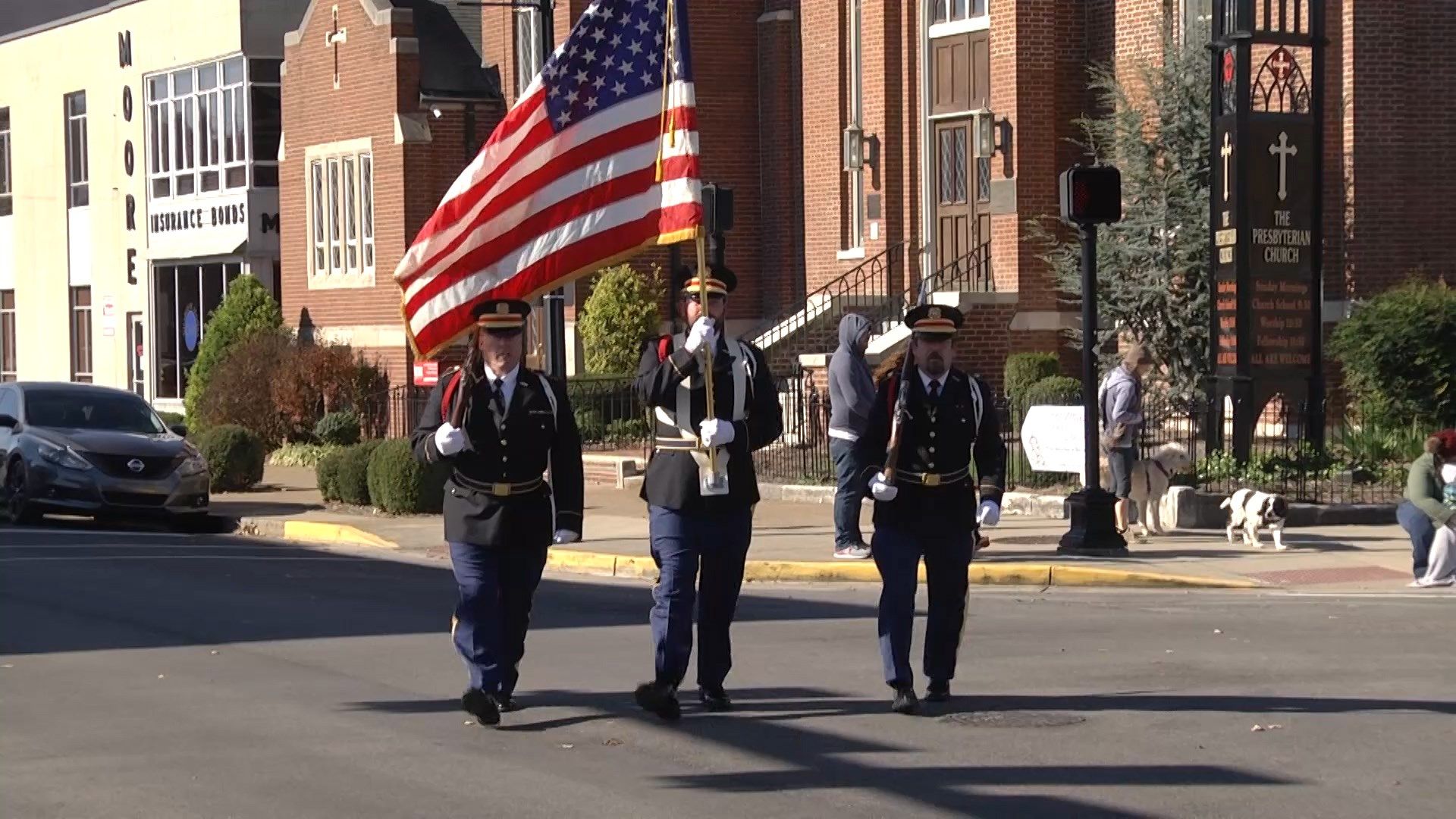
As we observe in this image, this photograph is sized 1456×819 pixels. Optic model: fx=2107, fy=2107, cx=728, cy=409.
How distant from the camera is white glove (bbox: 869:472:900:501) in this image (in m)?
9.73

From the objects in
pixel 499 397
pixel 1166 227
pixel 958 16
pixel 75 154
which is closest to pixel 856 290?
pixel 958 16

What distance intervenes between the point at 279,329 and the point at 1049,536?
2107 cm

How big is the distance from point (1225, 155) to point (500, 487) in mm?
12533

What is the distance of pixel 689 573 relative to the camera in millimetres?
9633

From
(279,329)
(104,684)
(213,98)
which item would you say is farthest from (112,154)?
(104,684)

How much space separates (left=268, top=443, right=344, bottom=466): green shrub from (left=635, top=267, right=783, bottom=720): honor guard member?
70.0 ft

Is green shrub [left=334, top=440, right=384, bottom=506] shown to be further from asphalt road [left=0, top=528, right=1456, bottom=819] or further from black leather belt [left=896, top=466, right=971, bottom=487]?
black leather belt [left=896, top=466, right=971, bottom=487]

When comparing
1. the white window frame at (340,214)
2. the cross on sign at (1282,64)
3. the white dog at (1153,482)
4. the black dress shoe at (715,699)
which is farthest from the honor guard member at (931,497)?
the white window frame at (340,214)

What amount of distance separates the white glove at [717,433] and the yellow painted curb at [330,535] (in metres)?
11.2

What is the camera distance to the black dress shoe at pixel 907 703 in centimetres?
973

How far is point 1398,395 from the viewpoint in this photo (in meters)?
22.0

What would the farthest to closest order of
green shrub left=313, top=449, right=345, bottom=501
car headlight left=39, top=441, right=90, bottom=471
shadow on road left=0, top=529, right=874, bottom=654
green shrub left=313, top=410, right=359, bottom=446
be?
green shrub left=313, top=410, right=359, bottom=446, green shrub left=313, top=449, right=345, bottom=501, car headlight left=39, top=441, right=90, bottom=471, shadow on road left=0, top=529, right=874, bottom=654

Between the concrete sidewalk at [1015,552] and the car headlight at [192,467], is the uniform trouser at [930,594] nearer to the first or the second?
the concrete sidewalk at [1015,552]

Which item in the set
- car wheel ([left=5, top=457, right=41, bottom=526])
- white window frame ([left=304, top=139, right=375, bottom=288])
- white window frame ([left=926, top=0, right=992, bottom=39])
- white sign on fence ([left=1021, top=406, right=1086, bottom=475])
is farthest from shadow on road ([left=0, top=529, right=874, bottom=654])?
white window frame ([left=304, top=139, right=375, bottom=288])
